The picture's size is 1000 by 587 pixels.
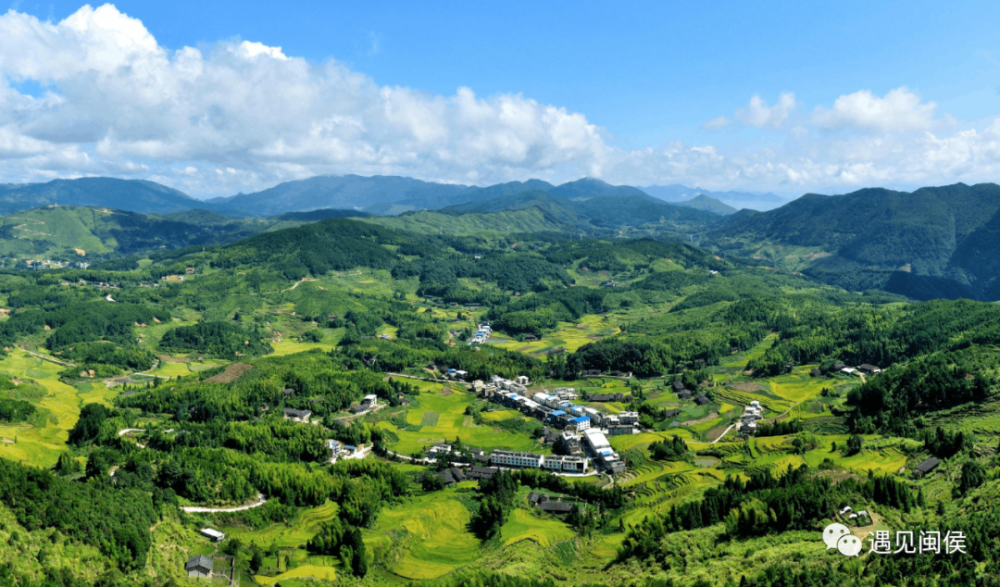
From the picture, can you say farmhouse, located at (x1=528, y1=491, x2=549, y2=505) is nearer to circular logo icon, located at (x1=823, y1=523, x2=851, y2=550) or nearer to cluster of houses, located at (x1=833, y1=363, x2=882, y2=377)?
circular logo icon, located at (x1=823, y1=523, x2=851, y2=550)

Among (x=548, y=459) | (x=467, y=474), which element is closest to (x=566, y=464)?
(x=548, y=459)

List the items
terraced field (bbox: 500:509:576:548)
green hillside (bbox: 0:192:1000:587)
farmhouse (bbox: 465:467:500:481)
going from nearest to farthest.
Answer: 1. green hillside (bbox: 0:192:1000:587)
2. terraced field (bbox: 500:509:576:548)
3. farmhouse (bbox: 465:467:500:481)

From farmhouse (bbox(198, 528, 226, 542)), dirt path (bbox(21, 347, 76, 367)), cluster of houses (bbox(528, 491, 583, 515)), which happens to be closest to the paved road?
cluster of houses (bbox(528, 491, 583, 515))

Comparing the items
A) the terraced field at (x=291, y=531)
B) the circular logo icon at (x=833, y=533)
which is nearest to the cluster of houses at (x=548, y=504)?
the terraced field at (x=291, y=531)

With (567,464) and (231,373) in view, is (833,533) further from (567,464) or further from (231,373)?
(231,373)

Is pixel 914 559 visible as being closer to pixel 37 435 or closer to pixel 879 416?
pixel 879 416
